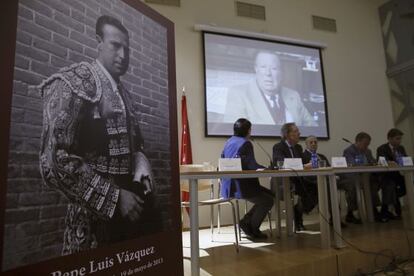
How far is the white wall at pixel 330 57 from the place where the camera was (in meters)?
4.22

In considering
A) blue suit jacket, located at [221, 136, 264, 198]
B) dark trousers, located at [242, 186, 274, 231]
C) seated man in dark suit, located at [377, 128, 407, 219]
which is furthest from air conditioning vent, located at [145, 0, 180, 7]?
seated man in dark suit, located at [377, 128, 407, 219]

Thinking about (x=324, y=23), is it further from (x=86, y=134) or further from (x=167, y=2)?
(x=86, y=134)

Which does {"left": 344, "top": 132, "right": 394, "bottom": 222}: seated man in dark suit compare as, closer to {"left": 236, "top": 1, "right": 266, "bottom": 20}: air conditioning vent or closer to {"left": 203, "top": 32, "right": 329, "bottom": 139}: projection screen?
{"left": 203, "top": 32, "right": 329, "bottom": 139}: projection screen

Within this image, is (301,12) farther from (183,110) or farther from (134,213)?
(134,213)

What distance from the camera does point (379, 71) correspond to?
18.8ft

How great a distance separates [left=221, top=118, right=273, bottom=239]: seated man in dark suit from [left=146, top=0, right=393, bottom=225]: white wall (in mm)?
1243

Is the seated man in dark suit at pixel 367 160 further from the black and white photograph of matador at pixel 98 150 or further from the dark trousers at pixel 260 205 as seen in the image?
the black and white photograph of matador at pixel 98 150

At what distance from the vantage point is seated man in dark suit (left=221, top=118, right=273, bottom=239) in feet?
8.82

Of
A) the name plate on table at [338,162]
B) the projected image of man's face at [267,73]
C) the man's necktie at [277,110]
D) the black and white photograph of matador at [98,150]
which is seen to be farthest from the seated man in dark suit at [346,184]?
the black and white photograph of matador at [98,150]

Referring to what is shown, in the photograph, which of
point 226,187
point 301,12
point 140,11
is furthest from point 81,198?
point 301,12

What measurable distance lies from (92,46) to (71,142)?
1.30ft

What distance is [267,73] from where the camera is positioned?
4742 millimetres

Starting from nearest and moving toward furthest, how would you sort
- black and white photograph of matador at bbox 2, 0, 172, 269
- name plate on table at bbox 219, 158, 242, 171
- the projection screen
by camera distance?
black and white photograph of matador at bbox 2, 0, 172, 269 < name plate on table at bbox 219, 158, 242, 171 < the projection screen

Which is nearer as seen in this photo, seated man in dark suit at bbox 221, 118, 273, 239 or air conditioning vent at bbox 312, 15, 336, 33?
seated man in dark suit at bbox 221, 118, 273, 239
